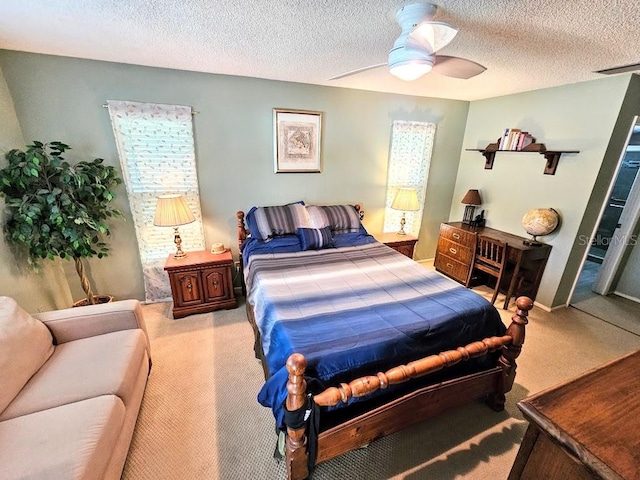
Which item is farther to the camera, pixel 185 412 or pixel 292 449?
pixel 185 412

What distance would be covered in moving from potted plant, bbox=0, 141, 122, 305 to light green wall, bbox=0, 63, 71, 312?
105 millimetres

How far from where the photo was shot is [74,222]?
212 cm

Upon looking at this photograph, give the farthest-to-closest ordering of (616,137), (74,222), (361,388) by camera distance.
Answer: (616,137), (74,222), (361,388)

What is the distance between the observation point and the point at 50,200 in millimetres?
1996

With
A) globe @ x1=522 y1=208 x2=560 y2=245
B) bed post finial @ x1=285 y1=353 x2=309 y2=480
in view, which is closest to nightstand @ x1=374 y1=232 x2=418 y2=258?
globe @ x1=522 y1=208 x2=560 y2=245

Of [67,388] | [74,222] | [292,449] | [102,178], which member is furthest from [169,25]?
[292,449]

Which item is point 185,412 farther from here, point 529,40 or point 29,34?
point 529,40

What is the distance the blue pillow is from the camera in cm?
279

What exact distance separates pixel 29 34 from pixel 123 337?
212 cm

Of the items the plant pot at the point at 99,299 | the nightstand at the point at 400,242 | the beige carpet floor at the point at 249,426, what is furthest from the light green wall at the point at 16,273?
the nightstand at the point at 400,242

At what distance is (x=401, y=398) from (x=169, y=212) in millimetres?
2386

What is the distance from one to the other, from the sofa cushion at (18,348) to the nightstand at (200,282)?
1.07 metres

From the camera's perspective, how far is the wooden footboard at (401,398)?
120 centimetres

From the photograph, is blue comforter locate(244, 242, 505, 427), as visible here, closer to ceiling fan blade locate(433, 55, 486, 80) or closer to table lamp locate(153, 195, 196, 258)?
table lamp locate(153, 195, 196, 258)
